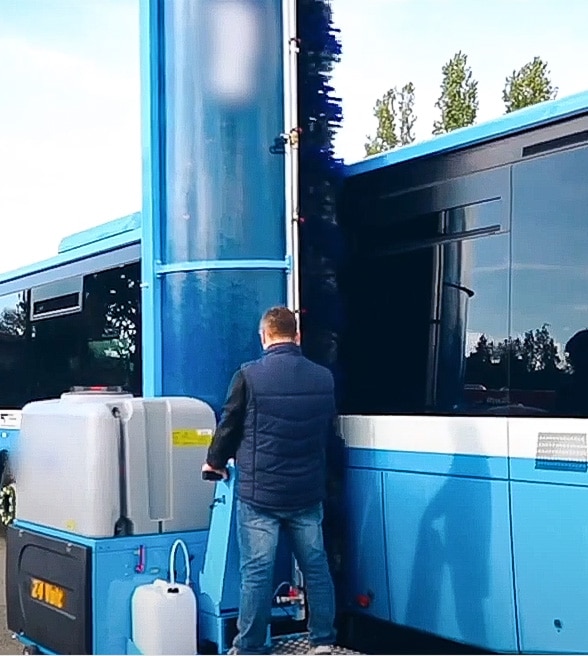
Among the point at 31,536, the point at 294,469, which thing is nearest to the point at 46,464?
the point at 31,536

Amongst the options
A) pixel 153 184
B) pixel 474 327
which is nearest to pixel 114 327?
pixel 153 184

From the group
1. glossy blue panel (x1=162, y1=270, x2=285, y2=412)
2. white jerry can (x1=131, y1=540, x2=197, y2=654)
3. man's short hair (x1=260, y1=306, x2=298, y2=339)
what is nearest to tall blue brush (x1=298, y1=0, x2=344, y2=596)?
glossy blue panel (x1=162, y1=270, x2=285, y2=412)

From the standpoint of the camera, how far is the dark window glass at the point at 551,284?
15.3ft

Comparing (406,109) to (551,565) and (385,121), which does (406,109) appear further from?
(551,565)

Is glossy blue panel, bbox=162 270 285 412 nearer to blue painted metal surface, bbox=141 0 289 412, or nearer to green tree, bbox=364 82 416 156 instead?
blue painted metal surface, bbox=141 0 289 412

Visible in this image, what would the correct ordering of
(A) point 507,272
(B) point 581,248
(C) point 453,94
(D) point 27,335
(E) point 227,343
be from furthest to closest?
(C) point 453,94, (D) point 27,335, (E) point 227,343, (A) point 507,272, (B) point 581,248

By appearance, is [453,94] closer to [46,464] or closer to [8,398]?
[8,398]

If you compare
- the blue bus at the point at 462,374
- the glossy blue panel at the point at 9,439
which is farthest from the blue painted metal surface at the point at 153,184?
the glossy blue panel at the point at 9,439

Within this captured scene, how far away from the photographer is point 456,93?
22.9 metres

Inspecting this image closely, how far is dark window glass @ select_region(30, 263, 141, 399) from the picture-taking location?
886 cm

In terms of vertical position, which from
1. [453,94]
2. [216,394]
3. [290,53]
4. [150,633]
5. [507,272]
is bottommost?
[150,633]

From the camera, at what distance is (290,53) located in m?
5.84

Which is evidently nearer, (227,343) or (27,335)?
(227,343)

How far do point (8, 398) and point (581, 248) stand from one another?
9071 millimetres
